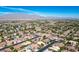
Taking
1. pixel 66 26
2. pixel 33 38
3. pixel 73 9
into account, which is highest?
pixel 73 9

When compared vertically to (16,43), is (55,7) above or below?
above

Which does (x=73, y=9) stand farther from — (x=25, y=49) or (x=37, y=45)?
(x=25, y=49)

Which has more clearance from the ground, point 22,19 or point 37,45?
point 22,19
